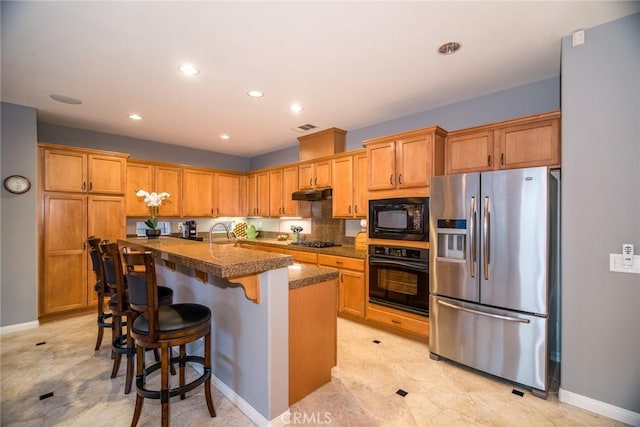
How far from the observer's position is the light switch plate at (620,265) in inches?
74.8

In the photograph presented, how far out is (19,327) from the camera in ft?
11.4

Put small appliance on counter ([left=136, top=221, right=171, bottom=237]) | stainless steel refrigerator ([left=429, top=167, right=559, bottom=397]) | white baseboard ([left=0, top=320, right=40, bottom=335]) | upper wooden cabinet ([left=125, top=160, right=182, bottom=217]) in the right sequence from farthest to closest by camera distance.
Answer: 1. small appliance on counter ([left=136, top=221, right=171, bottom=237])
2. upper wooden cabinet ([left=125, top=160, right=182, bottom=217])
3. white baseboard ([left=0, top=320, right=40, bottom=335])
4. stainless steel refrigerator ([left=429, top=167, right=559, bottom=397])

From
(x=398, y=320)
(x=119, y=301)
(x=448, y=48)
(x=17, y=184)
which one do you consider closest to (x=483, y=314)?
(x=398, y=320)

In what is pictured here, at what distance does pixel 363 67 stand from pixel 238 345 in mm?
2551

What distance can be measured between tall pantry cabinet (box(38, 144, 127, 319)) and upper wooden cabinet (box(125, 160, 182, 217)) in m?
0.37

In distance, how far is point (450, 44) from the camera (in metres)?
2.23

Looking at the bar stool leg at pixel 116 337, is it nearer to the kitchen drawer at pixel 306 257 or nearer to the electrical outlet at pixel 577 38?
the kitchen drawer at pixel 306 257

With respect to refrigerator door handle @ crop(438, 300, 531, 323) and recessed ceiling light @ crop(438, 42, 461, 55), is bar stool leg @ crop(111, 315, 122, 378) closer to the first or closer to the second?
refrigerator door handle @ crop(438, 300, 531, 323)

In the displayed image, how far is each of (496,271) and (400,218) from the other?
111cm

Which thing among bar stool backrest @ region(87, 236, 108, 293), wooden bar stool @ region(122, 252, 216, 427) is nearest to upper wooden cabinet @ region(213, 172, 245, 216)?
bar stool backrest @ region(87, 236, 108, 293)

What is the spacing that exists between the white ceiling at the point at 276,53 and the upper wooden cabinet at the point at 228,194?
2.10 m

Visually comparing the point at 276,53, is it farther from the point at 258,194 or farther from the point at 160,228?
the point at 160,228

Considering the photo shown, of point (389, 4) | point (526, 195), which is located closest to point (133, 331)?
point (389, 4)

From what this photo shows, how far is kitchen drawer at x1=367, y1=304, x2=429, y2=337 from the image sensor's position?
9.98 ft
